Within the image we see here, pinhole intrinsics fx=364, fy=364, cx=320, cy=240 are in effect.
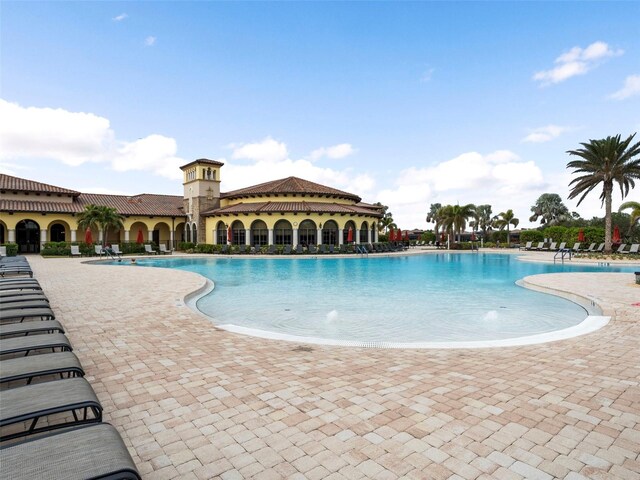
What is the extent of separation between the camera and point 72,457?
2016 mm

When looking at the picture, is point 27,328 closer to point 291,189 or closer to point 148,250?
point 148,250

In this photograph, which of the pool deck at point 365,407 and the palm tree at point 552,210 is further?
the palm tree at point 552,210

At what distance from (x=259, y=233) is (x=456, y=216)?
27094mm

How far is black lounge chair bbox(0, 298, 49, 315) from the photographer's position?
19.8 ft

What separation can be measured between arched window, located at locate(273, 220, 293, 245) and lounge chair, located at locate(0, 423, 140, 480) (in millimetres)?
35668

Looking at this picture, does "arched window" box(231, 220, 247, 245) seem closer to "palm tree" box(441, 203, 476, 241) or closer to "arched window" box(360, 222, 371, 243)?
"arched window" box(360, 222, 371, 243)

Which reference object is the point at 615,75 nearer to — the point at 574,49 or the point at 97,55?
the point at 574,49

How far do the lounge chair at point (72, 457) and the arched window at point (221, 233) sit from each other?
38.7 metres

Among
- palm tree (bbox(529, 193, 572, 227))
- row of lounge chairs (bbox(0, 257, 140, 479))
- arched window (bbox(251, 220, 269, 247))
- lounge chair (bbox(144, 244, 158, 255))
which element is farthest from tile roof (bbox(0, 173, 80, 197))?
palm tree (bbox(529, 193, 572, 227))

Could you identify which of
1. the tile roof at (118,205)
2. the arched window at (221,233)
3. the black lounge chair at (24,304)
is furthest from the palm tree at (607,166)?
the tile roof at (118,205)

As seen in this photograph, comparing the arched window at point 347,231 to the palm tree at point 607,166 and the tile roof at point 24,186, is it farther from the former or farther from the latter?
the tile roof at point 24,186

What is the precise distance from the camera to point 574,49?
57.3ft

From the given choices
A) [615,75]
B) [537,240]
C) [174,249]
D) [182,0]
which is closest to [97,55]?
[182,0]

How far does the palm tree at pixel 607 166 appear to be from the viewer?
29.1 meters
